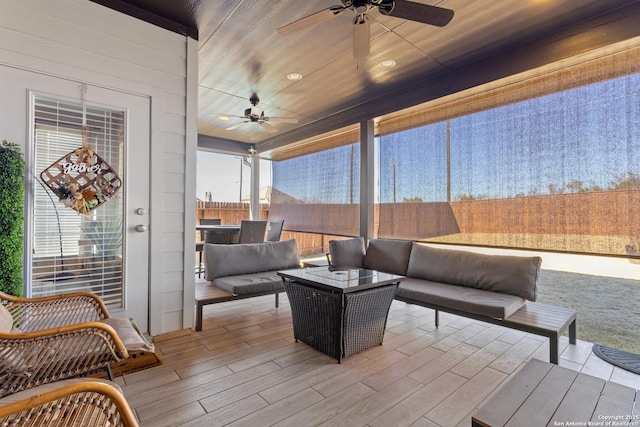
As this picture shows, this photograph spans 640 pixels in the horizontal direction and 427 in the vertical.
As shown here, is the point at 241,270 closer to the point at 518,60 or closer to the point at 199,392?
the point at 199,392

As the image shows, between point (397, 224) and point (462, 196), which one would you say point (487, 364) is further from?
point (397, 224)

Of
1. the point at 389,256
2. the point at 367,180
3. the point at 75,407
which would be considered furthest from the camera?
the point at 367,180

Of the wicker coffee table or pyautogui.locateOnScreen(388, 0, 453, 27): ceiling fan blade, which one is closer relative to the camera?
pyautogui.locateOnScreen(388, 0, 453, 27): ceiling fan blade

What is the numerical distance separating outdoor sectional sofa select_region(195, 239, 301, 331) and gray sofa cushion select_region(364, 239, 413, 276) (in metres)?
1.00

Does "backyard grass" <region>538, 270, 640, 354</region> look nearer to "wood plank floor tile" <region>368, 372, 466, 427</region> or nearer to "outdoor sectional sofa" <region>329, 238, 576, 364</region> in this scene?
"outdoor sectional sofa" <region>329, 238, 576, 364</region>

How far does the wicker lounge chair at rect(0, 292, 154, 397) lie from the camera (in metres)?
1.40

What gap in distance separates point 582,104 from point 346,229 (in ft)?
11.2

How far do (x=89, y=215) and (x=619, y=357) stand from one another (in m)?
4.54

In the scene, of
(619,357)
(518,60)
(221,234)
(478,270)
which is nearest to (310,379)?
(478,270)

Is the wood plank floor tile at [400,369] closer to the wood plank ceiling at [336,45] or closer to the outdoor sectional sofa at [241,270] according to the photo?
the outdoor sectional sofa at [241,270]

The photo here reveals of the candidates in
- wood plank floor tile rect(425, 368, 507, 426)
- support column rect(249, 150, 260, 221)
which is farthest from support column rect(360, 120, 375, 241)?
support column rect(249, 150, 260, 221)

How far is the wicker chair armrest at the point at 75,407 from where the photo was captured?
3.21 ft

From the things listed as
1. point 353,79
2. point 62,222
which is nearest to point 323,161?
point 353,79

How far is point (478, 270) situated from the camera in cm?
315
